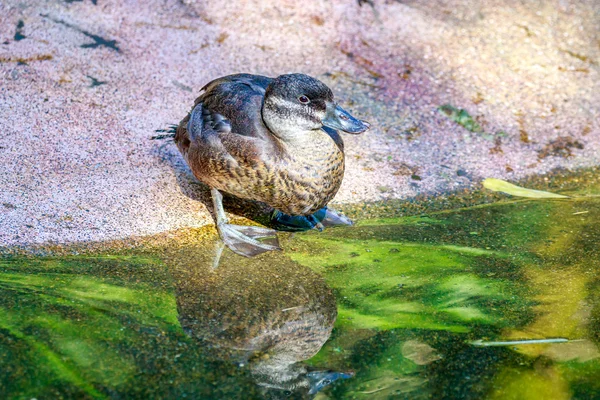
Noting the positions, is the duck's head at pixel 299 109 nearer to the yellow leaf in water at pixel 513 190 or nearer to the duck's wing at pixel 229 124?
the duck's wing at pixel 229 124

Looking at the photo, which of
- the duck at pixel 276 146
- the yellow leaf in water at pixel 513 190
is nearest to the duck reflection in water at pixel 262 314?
the duck at pixel 276 146

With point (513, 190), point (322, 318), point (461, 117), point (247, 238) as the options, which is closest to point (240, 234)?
point (247, 238)

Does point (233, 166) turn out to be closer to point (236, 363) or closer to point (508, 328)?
point (236, 363)

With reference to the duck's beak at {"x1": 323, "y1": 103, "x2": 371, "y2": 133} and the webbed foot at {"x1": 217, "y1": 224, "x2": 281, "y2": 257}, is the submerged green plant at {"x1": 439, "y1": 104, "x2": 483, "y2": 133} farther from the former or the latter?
the webbed foot at {"x1": 217, "y1": 224, "x2": 281, "y2": 257}

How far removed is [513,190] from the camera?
4.92m

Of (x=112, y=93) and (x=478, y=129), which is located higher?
(x=478, y=129)

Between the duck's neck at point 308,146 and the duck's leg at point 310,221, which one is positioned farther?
the duck's leg at point 310,221

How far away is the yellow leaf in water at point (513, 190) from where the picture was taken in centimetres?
486

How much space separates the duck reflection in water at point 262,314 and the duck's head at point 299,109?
72 cm

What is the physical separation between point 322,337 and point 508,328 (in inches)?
34.1

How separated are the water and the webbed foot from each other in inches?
3.0

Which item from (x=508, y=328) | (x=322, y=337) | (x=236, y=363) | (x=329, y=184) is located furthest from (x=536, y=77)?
(x=236, y=363)

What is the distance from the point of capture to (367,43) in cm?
625

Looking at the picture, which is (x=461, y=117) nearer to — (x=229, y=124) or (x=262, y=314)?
(x=229, y=124)
